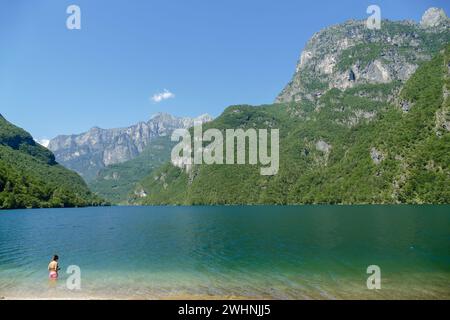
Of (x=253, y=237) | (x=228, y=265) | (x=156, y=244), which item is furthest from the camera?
(x=253, y=237)

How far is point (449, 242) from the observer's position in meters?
52.3

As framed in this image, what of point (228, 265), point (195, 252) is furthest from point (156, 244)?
point (228, 265)

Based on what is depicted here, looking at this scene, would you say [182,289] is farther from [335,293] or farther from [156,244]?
[156,244]

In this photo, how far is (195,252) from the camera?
168 feet
